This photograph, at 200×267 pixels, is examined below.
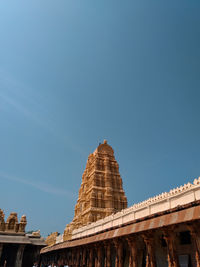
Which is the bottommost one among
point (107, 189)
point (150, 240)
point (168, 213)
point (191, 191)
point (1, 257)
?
point (1, 257)

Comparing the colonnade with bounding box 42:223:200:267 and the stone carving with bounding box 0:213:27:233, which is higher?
the stone carving with bounding box 0:213:27:233

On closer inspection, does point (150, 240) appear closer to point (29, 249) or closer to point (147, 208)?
point (147, 208)

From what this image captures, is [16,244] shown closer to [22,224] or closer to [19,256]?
[19,256]

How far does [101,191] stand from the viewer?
48.3 meters

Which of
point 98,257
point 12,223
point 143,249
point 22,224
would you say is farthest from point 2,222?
point 143,249

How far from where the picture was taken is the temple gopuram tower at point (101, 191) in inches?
1762

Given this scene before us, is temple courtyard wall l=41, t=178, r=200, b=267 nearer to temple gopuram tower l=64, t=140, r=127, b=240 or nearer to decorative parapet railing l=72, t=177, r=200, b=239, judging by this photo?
decorative parapet railing l=72, t=177, r=200, b=239

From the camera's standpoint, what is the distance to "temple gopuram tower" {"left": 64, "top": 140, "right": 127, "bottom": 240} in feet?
147

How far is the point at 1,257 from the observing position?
33.8 metres

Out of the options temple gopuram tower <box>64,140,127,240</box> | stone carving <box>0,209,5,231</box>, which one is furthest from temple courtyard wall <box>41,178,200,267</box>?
temple gopuram tower <box>64,140,127,240</box>

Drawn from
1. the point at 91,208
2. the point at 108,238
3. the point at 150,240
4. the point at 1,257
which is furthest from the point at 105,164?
the point at 150,240

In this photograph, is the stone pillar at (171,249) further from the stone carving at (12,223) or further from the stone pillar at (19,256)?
the stone carving at (12,223)

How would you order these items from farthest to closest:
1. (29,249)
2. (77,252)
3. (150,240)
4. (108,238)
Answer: (29,249) → (77,252) → (108,238) → (150,240)

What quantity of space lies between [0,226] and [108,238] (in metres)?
26.7
